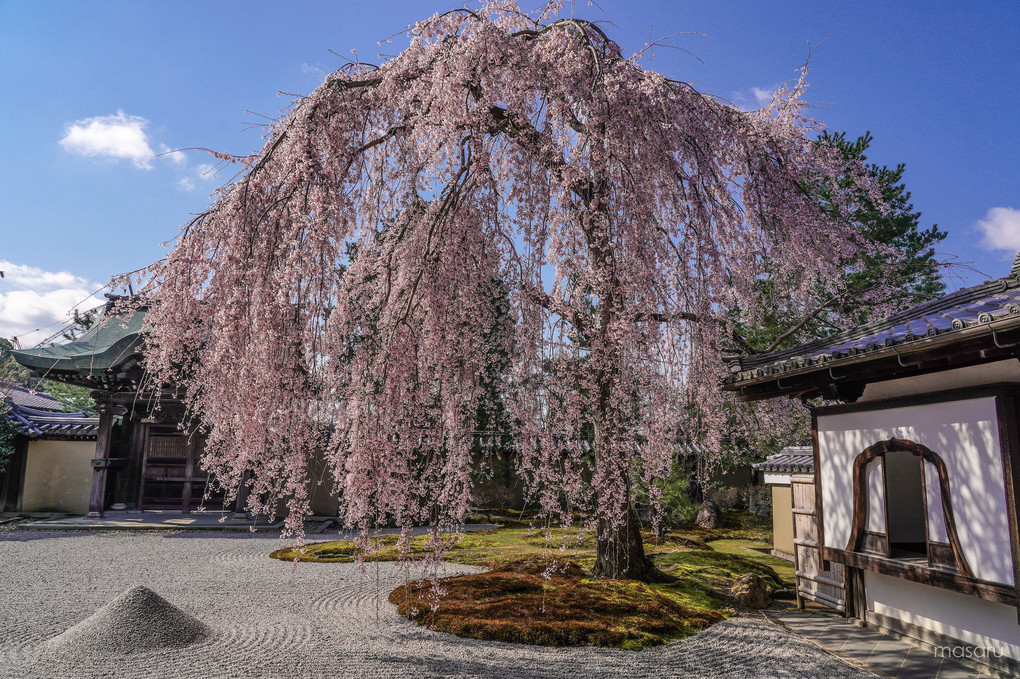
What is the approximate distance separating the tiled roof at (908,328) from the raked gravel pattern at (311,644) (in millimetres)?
2907

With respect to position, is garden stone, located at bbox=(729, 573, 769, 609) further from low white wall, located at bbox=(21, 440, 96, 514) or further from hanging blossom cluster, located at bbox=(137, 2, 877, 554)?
low white wall, located at bbox=(21, 440, 96, 514)

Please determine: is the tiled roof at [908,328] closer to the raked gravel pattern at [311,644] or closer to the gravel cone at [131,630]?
the raked gravel pattern at [311,644]

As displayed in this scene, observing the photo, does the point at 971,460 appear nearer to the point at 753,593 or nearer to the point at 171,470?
the point at 753,593

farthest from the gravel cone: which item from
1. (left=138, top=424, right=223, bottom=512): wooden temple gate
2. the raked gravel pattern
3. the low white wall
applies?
the low white wall

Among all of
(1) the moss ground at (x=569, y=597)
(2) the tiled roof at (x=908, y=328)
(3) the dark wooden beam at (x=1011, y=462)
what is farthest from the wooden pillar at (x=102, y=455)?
(3) the dark wooden beam at (x=1011, y=462)

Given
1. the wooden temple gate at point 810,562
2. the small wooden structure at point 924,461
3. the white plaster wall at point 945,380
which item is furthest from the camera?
the wooden temple gate at point 810,562

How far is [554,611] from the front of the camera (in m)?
7.09

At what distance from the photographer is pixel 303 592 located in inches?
345

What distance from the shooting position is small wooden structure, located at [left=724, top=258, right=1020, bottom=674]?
5.02m

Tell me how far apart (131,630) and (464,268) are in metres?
5.03

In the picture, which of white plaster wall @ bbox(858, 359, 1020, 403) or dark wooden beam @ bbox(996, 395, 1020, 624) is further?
white plaster wall @ bbox(858, 359, 1020, 403)

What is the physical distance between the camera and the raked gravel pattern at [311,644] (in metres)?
5.52

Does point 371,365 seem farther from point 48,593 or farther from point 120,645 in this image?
point 48,593

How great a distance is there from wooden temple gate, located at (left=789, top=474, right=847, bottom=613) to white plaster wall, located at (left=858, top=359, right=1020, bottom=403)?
1.65m
